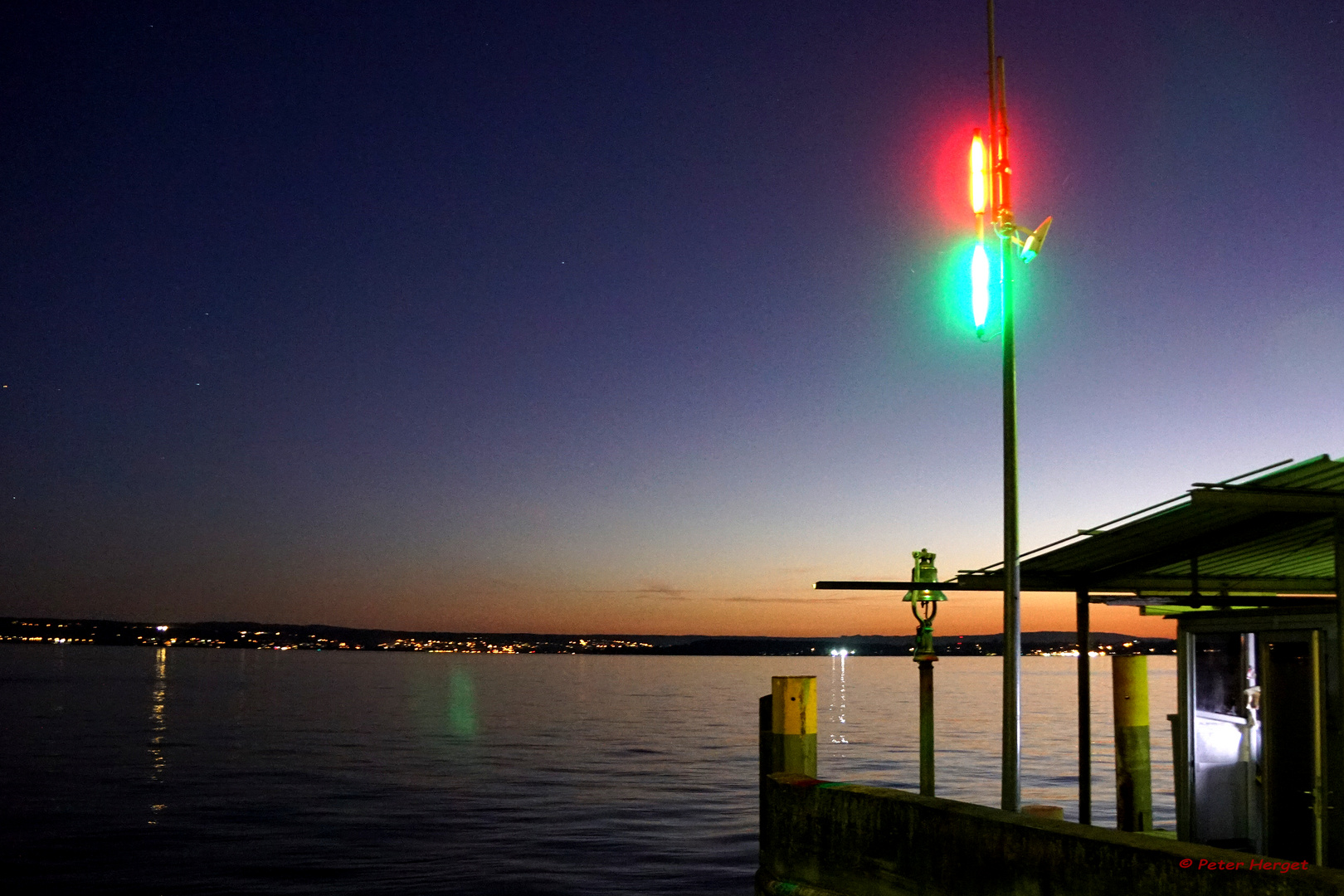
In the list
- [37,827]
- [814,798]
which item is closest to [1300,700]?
[814,798]

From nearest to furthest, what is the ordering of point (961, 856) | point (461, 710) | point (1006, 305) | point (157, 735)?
point (961, 856) → point (1006, 305) → point (157, 735) → point (461, 710)

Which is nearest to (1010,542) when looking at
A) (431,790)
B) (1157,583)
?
(1157,583)

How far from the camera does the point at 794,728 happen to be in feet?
38.8

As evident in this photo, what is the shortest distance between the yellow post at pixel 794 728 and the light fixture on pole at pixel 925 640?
72.5 inches

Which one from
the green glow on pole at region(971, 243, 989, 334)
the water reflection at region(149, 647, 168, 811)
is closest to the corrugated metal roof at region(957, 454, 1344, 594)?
the green glow on pole at region(971, 243, 989, 334)

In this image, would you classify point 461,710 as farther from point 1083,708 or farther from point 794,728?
point 794,728

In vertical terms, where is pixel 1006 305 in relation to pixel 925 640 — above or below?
above

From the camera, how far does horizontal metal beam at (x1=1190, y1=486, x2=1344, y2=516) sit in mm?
8188

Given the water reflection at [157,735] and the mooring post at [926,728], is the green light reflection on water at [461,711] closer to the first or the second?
the water reflection at [157,735]

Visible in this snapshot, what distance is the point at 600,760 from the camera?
140 feet

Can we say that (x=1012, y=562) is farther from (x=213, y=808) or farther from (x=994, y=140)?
(x=213, y=808)

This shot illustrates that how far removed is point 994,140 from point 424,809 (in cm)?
2375

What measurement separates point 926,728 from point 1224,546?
392 centimetres

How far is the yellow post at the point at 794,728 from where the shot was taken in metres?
11.7
